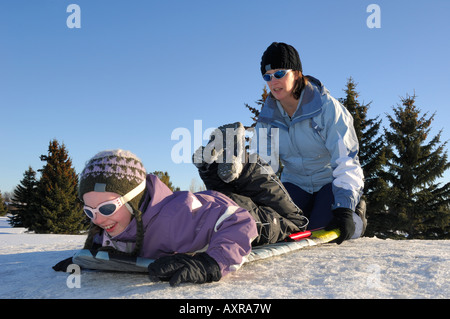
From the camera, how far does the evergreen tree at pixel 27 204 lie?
62.7ft

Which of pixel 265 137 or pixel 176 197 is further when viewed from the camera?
pixel 265 137

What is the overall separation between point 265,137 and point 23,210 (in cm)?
2194

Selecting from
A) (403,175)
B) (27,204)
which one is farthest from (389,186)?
(27,204)

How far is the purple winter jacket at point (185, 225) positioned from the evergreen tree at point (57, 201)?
17536 mm

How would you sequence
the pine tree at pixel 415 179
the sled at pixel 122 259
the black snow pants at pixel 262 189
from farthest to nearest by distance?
1. the pine tree at pixel 415 179
2. the black snow pants at pixel 262 189
3. the sled at pixel 122 259

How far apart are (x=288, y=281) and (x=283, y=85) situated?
1.93m

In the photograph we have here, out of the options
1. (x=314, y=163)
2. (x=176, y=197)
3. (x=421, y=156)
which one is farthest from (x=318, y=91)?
(x=421, y=156)

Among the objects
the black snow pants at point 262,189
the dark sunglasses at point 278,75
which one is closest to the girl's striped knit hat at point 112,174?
the black snow pants at point 262,189

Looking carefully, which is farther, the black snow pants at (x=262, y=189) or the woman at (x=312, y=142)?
the woman at (x=312, y=142)

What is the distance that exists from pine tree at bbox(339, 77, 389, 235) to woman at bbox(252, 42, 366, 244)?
14.7 meters

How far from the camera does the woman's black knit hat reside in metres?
3.08

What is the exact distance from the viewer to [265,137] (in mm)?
3715

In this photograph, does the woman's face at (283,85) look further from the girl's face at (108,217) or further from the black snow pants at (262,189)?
the girl's face at (108,217)

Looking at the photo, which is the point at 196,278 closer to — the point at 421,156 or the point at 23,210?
the point at 421,156
